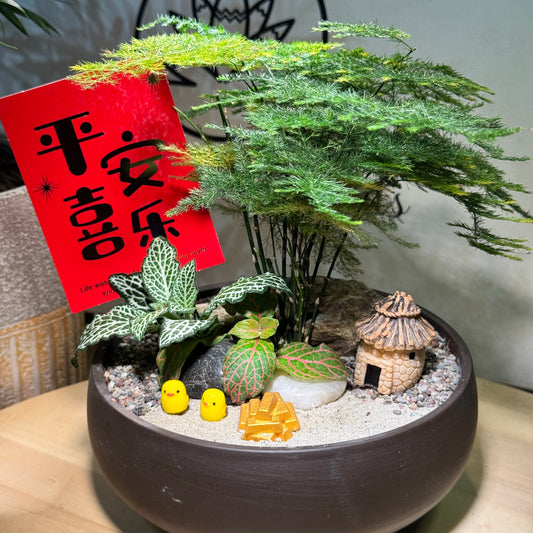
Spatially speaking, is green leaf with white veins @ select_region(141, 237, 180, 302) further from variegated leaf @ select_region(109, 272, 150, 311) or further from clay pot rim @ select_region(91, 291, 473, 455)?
clay pot rim @ select_region(91, 291, 473, 455)

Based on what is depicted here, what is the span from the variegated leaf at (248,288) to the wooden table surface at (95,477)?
0.34 metres

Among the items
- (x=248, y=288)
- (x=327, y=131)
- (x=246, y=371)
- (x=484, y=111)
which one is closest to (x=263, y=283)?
(x=248, y=288)

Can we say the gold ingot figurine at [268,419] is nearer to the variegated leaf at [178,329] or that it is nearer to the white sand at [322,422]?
the white sand at [322,422]

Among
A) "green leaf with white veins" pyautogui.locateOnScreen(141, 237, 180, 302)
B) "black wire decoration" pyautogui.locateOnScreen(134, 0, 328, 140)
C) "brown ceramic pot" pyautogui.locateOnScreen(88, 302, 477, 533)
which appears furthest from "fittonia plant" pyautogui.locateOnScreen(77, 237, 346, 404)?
Result: "black wire decoration" pyautogui.locateOnScreen(134, 0, 328, 140)

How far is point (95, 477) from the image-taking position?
0.98m

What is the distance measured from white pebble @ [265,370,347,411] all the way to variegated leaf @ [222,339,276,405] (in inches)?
1.3

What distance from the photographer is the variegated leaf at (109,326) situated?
0.86 meters

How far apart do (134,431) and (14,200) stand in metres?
0.57

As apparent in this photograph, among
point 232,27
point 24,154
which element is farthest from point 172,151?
point 232,27

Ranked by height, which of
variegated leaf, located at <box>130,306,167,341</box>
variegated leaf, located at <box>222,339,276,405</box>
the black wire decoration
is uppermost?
the black wire decoration

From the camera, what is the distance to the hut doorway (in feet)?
2.90

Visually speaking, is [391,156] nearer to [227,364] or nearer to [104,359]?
[227,364]

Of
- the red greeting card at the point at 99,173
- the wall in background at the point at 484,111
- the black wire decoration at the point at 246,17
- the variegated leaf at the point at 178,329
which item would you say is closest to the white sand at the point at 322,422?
the variegated leaf at the point at 178,329

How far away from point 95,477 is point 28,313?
361 mm
